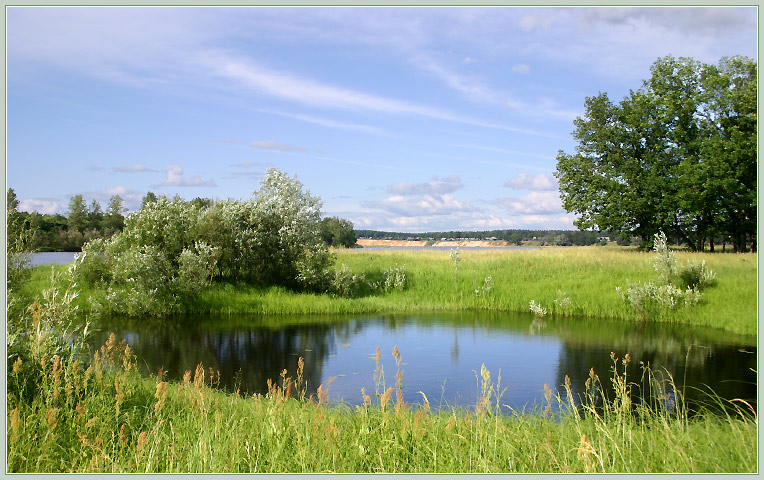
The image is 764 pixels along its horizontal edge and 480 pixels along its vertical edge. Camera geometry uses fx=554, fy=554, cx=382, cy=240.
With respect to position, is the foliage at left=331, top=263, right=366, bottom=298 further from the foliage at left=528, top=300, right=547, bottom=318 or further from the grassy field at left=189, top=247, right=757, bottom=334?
the foliage at left=528, top=300, right=547, bottom=318

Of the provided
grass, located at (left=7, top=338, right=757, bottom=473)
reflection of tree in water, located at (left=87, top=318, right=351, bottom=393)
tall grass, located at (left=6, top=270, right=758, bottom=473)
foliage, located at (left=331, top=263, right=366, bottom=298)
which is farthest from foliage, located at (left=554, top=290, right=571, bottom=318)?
grass, located at (left=7, top=338, right=757, bottom=473)

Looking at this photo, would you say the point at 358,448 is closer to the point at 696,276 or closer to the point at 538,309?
the point at 538,309

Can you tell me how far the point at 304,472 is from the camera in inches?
183

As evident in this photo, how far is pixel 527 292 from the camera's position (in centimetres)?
2414

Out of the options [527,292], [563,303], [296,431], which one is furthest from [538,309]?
[296,431]

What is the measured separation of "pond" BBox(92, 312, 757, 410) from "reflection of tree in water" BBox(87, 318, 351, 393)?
0.03 metres

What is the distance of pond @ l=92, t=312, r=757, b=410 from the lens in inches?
440

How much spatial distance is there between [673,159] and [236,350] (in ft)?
103

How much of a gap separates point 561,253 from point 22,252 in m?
25.9

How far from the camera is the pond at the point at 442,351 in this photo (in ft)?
36.6

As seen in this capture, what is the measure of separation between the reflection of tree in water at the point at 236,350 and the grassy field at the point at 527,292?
3863 millimetres

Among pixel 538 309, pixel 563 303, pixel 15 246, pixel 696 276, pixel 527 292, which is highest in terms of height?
pixel 15 246

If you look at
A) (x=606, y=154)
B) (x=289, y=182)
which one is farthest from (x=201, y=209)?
(x=606, y=154)

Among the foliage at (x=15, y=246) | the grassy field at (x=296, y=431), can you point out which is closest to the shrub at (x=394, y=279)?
the grassy field at (x=296, y=431)
